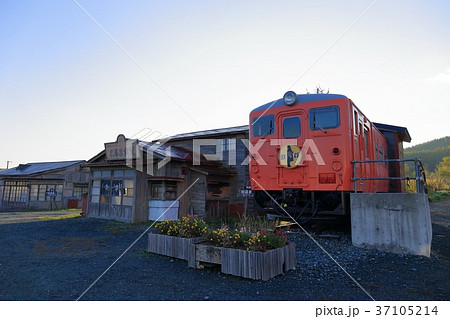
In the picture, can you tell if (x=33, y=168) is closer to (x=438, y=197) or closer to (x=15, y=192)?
(x=15, y=192)

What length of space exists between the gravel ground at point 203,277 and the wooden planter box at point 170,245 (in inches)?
7.9

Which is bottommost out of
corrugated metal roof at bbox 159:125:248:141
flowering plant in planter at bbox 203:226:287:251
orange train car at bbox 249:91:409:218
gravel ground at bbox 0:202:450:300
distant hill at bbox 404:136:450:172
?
gravel ground at bbox 0:202:450:300

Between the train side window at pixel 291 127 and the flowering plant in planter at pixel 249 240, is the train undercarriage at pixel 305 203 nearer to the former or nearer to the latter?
the train side window at pixel 291 127

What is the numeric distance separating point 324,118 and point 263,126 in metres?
1.98

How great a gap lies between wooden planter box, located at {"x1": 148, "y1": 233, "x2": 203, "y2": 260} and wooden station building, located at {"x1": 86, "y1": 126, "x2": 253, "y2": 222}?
6.10 metres

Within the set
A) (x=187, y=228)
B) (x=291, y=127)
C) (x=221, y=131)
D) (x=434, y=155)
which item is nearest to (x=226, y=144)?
(x=221, y=131)

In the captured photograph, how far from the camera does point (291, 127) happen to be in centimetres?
865

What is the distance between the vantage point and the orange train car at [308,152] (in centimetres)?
770

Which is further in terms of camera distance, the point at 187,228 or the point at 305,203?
the point at 305,203

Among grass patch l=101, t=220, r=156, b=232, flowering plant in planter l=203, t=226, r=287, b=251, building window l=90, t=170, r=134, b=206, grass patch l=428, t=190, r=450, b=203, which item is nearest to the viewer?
flowering plant in planter l=203, t=226, r=287, b=251

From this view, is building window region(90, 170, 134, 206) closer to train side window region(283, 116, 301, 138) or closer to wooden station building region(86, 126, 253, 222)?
wooden station building region(86, 126, 253, 222)

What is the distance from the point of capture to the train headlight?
858cm

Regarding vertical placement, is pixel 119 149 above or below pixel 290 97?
below

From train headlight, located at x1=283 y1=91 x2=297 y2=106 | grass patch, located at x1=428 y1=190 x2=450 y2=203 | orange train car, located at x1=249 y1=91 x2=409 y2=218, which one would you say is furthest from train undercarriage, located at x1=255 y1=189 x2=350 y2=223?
grass patch, located at x1=428 y1=190 x2=450 y2=203
